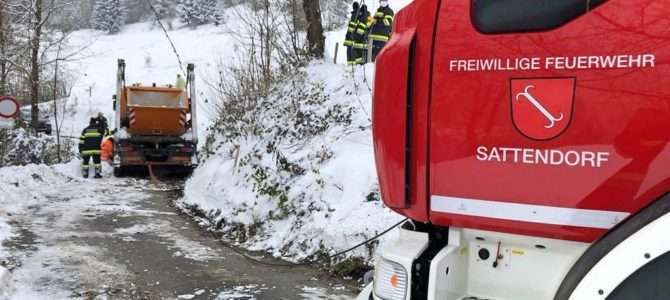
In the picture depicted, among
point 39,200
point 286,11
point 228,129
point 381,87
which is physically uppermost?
point 286,11

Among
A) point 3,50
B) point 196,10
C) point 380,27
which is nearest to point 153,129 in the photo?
point 3,50

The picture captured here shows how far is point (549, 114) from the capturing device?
7.43ft

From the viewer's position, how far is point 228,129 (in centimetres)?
1395

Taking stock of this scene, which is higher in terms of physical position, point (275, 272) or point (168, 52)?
point (168, 52)

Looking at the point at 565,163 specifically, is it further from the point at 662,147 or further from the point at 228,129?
the point at 228,129

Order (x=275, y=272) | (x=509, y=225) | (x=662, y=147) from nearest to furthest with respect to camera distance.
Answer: (x=662, y=147)
(x=509, y=225)
(x=275, y=272)

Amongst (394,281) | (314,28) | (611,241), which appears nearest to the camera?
(611,241)

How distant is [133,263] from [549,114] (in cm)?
576

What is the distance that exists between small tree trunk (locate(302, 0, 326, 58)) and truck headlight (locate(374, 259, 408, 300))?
1083cm

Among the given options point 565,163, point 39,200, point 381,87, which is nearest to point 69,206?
point 39,200

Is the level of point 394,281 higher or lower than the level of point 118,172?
higher

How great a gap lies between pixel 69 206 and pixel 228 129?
4178 mm

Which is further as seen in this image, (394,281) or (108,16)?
(108,16)

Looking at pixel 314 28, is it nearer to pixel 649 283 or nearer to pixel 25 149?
pixel 649 283
